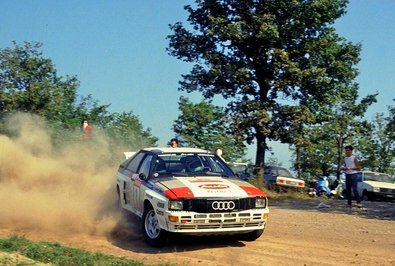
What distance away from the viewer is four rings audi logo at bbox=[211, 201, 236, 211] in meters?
8.29

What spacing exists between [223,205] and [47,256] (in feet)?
9.00

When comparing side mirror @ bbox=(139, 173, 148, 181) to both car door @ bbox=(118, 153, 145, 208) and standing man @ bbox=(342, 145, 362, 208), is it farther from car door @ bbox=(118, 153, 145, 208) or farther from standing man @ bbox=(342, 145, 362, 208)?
standing man @ bbox=(342, 145, 362, 208)

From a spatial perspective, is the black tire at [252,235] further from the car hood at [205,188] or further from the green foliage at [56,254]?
the green foliage at [56,254]

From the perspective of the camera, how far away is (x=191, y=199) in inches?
325

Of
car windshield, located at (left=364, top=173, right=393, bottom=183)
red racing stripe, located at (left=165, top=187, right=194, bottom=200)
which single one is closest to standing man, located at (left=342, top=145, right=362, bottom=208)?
red racing stripe, located at (left=165, top=187, right=194, bottom=200)

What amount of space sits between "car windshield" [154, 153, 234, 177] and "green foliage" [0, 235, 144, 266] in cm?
221

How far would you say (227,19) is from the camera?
915 inches

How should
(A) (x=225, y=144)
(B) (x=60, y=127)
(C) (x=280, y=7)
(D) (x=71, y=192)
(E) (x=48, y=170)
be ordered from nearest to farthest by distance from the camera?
(D) (x=71, y=192) < (E) (x=48, y=170) < (B) (x=60, y=127) < (C) (x=280, y=7) < (A) (x=225, y=144)

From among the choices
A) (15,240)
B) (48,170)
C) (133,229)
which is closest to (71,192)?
(48,170)

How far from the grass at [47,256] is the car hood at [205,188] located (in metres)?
1.43

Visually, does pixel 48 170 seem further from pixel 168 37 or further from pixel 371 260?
pixel 168 37

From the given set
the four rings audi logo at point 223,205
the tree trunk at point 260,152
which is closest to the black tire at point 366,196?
the tree trunk at point 260,152

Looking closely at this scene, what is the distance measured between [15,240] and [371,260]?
551cm

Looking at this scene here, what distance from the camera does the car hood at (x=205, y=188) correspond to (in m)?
8.34
